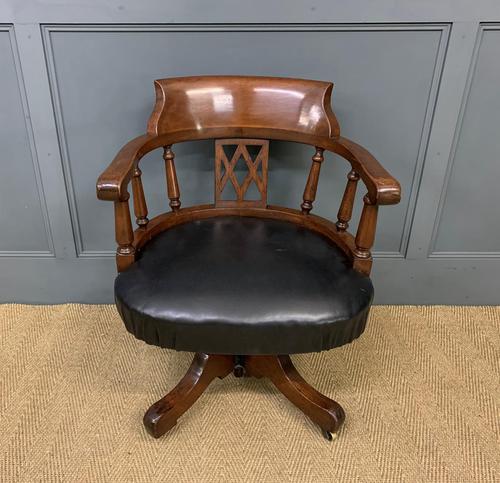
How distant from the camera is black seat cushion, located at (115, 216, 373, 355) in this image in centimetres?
96

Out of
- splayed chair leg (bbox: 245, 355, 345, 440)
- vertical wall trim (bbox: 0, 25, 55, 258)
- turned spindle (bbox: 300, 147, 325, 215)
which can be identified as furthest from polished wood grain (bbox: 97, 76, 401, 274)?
vertical wall trim (bbox: 0, 25, 55, 258)

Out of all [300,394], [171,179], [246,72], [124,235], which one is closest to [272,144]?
[246,72]

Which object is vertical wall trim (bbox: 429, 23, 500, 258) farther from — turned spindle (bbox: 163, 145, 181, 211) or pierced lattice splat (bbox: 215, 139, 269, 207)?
turned spindle (bbox: 163, 145, 181, 211)

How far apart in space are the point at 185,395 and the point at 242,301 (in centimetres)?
43

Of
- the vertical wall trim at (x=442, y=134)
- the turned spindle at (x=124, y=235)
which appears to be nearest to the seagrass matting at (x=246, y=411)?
the vertical wall trim at (x=442, y=134)

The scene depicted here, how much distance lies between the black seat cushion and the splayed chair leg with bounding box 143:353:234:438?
0.94 feet

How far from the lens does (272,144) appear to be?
154 centimetres

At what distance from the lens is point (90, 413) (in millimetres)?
1315

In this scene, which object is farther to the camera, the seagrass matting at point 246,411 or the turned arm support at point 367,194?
the seagrass matting at point 246,411

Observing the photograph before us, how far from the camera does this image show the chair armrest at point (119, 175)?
0.94m

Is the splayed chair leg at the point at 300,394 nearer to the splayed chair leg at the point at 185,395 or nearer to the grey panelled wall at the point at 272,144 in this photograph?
the splayed chair leg at the point at 185,395

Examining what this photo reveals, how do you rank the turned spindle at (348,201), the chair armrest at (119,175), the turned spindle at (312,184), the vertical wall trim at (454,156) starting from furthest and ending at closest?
the vertical wall trim at (454,156)
the turned spindle at (312,184)
the turned spindle at (348,201)
the chair armrest at (119,175)

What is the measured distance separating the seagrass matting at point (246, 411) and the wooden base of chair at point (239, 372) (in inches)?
2.3

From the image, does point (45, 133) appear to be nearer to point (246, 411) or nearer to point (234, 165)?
point (234, 165)
